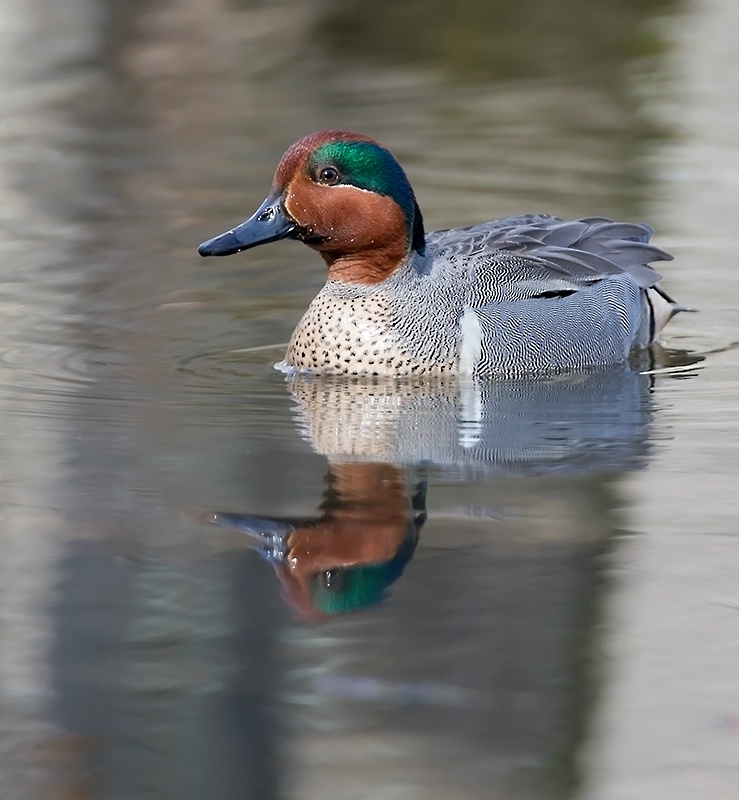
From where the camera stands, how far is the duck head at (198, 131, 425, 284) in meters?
6.99

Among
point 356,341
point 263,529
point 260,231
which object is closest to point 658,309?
point 356,341

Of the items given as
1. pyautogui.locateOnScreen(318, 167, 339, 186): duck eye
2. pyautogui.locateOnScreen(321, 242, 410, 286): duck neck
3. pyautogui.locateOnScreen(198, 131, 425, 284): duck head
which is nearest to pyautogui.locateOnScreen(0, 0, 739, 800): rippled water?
pyautogui.locateOnScreen(321, 242, 410, 286): duck neck

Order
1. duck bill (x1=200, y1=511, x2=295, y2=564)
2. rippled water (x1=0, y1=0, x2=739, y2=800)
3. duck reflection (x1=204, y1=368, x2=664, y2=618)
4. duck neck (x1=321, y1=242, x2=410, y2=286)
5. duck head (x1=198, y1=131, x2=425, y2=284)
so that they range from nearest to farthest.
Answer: rippled water (x1=0, y1=0, x2=739, y2=800) < duck reflection (x1=204, y1=368, x2=664, y2=618) < duck bill (x1=200, y1=511, x2=295, y2=564) < duck head (x1=198, y1=131, x2=425, y2=284) < duck neck (x1=321, y1=242, x2=410, y2=286)

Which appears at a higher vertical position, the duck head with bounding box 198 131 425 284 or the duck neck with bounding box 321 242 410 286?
the duck head with bounding box 198 131 425 284

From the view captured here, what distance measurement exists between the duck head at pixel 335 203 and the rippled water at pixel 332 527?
2.06 feet

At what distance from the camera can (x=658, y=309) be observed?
811 centimetres

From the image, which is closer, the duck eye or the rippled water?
the rippled water

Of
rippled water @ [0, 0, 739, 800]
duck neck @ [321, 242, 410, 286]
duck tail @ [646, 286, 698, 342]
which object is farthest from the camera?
duck tail @ [646, 286, 698, 342]

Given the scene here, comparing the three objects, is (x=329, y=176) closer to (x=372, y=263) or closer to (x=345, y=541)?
(x=372, y=263)

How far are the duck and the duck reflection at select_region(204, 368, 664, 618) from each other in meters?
0.12

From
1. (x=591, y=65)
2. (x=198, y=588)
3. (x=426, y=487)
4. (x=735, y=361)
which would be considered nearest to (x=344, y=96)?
(x=591, y=65)

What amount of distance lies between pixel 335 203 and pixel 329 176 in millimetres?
117

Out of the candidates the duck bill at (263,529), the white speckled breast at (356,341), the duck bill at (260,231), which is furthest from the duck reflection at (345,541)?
the duck bill at (260,231)

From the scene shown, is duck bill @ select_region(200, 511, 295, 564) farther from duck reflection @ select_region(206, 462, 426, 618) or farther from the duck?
the duck
